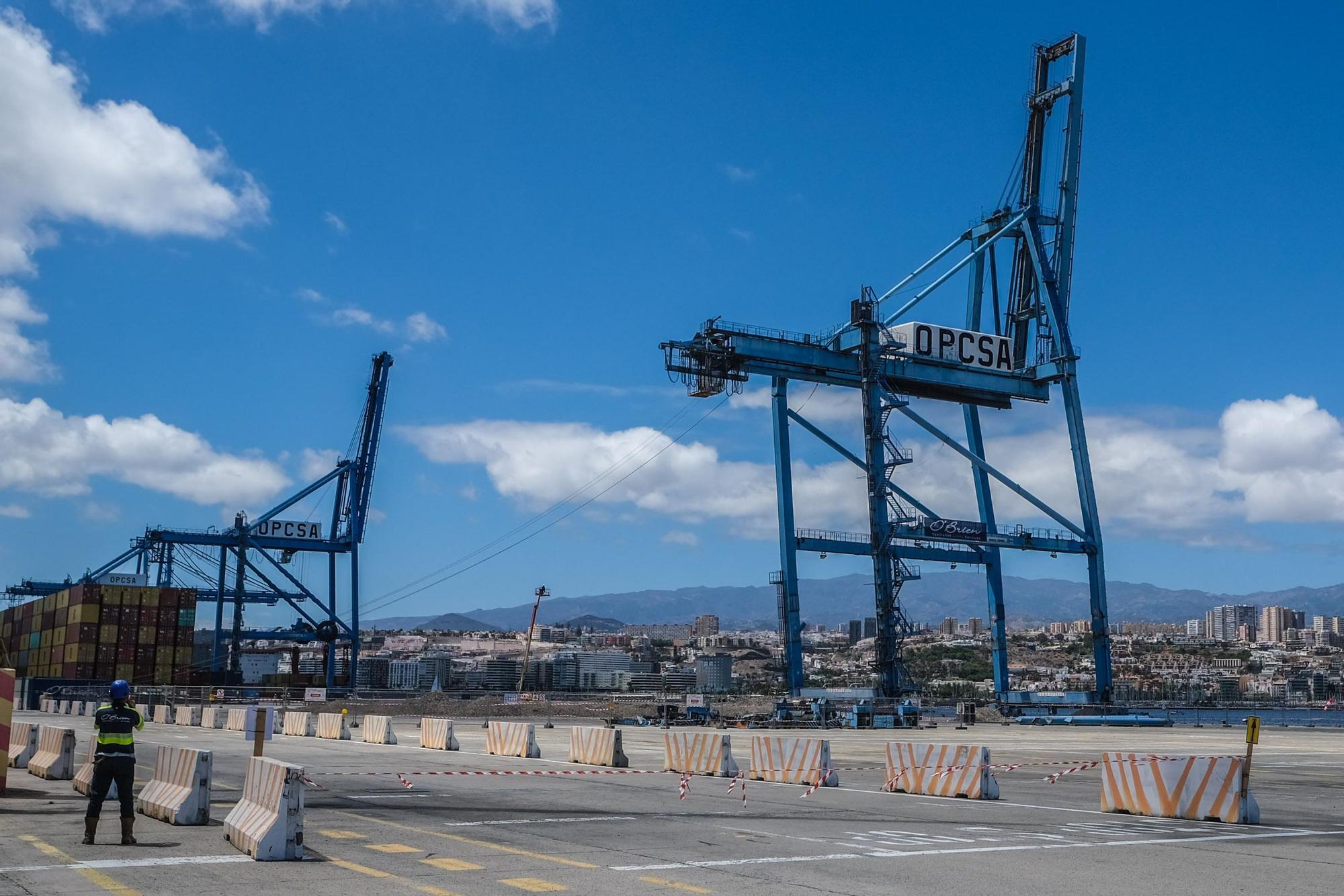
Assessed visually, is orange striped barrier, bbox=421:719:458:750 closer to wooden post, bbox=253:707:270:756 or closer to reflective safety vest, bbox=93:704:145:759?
wooden post, bbox=253:707:270:756

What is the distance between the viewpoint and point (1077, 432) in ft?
219

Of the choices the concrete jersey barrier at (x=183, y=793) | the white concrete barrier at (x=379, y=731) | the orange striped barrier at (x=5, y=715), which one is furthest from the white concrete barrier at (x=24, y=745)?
the white concrete barrier at (x=379, y=731)

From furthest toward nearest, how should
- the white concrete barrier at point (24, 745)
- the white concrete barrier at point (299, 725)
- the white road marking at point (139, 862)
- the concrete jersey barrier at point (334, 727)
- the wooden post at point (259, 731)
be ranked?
the white concrete barrier at point (299, 725)
the concrete jersey barrier at point (334, 727)
the white concrete barrier at point (24, 745)
the wooden post at point (259, 731)
the white road marking at point (139, 862)

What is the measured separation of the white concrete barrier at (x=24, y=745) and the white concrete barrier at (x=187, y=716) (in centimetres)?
3141

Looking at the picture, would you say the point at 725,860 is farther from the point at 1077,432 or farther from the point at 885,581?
the point at 1077,432

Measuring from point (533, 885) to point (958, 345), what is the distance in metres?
58.5

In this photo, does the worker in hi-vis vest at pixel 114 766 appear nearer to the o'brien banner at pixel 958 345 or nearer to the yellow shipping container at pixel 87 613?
the o'brien banner at pixel 958 345

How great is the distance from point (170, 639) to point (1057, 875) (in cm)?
9382

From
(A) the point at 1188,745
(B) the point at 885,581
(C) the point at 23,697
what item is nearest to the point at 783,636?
(B) the point at 885,581

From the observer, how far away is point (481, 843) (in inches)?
493

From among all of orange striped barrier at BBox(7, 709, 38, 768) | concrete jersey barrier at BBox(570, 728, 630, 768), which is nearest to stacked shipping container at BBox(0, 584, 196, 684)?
orange striped barrier at BBox(7, 709, 38, 768)

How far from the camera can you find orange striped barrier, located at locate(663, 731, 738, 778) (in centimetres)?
2250

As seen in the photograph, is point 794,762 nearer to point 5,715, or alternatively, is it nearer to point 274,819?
point 274,819

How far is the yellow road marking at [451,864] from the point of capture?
1072cm
